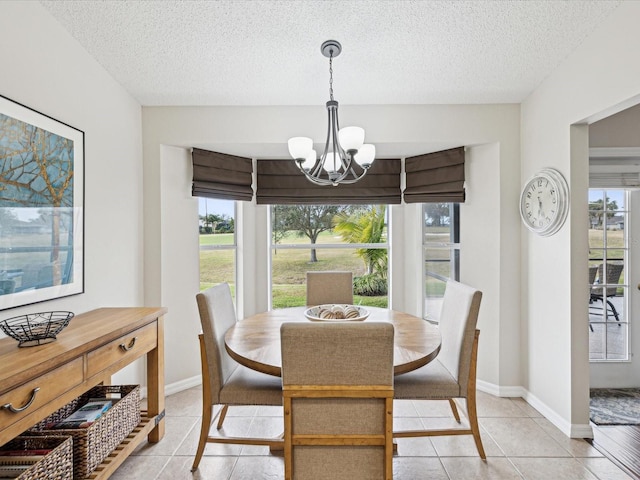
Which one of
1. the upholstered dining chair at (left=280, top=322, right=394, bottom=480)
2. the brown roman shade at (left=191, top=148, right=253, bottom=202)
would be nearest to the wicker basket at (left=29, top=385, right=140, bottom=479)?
the upholstered dining chair at (left=280, top=322, right=394, bottom=480)

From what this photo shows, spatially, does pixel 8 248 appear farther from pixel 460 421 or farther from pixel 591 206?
pixel 591 206

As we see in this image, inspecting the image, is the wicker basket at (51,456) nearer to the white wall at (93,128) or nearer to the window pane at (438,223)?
the white wall at (93,128)

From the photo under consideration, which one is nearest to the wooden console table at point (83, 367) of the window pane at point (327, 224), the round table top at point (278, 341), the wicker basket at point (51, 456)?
the wicker basket at point (51, 456)

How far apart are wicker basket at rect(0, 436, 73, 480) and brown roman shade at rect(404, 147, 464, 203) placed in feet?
10.2

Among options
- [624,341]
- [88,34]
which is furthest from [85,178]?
[624,341]

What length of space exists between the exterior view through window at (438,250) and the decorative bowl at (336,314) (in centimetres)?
133

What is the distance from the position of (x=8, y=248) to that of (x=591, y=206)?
4.01 meters

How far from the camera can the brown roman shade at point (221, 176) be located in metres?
3.09

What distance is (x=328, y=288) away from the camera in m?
3.15

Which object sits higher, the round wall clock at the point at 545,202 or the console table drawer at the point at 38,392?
the round wall clock at the point at 545,202

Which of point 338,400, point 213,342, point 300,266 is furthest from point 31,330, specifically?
point 300,266

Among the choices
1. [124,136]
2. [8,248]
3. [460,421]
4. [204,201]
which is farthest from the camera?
[204,201]

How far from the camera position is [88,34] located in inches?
80.6

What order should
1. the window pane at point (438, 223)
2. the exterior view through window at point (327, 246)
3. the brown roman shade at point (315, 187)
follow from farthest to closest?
the exterior view through window at point (327, 246) → the brown roman shade at point (315, 187) → the window pane at point (438, 223)
